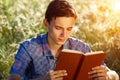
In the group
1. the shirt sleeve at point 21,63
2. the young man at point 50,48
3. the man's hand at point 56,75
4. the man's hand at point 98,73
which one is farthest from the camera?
the shirt sleeve at point 21,63

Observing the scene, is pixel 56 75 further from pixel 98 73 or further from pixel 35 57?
pixel 35 57

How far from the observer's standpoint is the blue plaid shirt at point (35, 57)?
3.87 metres

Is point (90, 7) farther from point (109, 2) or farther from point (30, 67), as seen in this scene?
point (30, 67)

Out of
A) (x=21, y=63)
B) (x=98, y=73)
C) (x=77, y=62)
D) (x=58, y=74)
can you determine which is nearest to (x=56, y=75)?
(x=58, y=74)

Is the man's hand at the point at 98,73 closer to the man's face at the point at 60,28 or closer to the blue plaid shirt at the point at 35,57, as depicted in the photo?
the man's face at the point at 60,28

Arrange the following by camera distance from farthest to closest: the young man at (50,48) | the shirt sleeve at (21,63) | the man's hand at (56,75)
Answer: the shirt sleeve at (21,63) → the young man at (50,48) → the man's hand at (56,75)

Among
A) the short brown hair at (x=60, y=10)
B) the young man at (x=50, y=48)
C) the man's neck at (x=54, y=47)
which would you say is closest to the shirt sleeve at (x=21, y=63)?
the young man at (x=50, y=48)

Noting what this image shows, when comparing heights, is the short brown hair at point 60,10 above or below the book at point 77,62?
above

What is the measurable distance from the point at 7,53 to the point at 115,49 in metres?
1.32

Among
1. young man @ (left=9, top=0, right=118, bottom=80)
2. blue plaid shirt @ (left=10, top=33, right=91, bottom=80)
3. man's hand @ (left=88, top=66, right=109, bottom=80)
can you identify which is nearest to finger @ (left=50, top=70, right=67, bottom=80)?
young man @ (left=9, top=0, right=118, bottom=80)

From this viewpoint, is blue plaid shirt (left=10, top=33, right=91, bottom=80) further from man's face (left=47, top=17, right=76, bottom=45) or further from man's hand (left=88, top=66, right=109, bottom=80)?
man's hand (left=88, top=66, right=109, bottom=80)

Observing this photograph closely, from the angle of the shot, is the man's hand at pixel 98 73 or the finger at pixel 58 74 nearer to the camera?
the finger at pixel 58 74

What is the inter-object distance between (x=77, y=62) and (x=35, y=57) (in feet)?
1.71

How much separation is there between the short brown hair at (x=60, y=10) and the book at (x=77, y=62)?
0.41 meters
